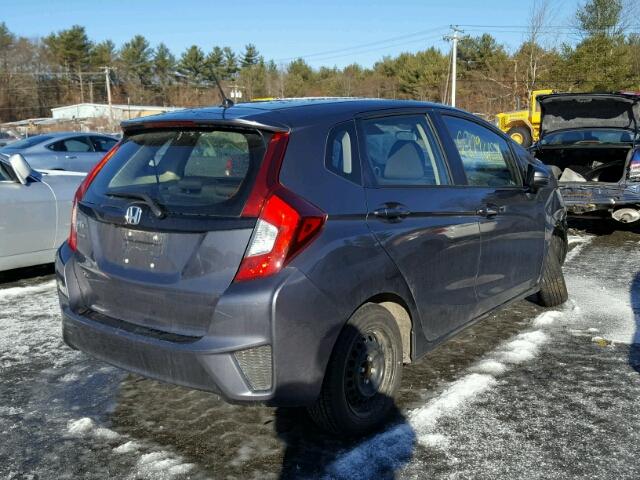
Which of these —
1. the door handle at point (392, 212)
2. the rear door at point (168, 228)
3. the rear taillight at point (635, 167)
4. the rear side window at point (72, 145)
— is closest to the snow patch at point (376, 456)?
the rear door at point (168, 228)

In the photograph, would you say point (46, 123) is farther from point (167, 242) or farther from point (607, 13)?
point (167, 242)

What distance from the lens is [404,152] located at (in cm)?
346

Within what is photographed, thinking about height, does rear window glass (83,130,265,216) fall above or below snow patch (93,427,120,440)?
above

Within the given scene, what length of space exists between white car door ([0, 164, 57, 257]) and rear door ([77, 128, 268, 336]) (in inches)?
126

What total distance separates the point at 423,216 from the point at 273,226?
3.43 ft

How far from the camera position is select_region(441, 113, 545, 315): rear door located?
3.91 metres

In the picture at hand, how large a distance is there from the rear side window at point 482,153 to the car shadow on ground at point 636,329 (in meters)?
1.41

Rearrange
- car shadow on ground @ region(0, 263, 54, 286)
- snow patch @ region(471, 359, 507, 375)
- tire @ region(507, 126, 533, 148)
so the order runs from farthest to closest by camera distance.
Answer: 1. tire @ region(507, 126, 533, 148)
2. car shadow on ground @ region(0, 263, 54, 286)
3. snow patch @ region(471, 359, 507, 375)

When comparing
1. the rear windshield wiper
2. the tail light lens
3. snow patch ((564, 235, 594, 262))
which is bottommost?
snow patch ((564, 235, 594, 262))

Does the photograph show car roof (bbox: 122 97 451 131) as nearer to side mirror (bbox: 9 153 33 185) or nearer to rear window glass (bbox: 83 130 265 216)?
rear window glass (bbox: 83 130 265 216)

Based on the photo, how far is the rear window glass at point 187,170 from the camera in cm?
275

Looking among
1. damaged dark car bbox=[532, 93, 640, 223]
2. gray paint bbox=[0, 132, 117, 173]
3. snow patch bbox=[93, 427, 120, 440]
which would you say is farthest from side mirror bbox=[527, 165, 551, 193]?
gray paint bbox=[0, 132, 117, 173]

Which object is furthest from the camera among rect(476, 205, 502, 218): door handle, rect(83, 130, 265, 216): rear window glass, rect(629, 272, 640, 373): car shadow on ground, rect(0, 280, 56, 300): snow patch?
rect(0, 280, 56, 300): snow patch

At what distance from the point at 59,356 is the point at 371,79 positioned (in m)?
74.4
